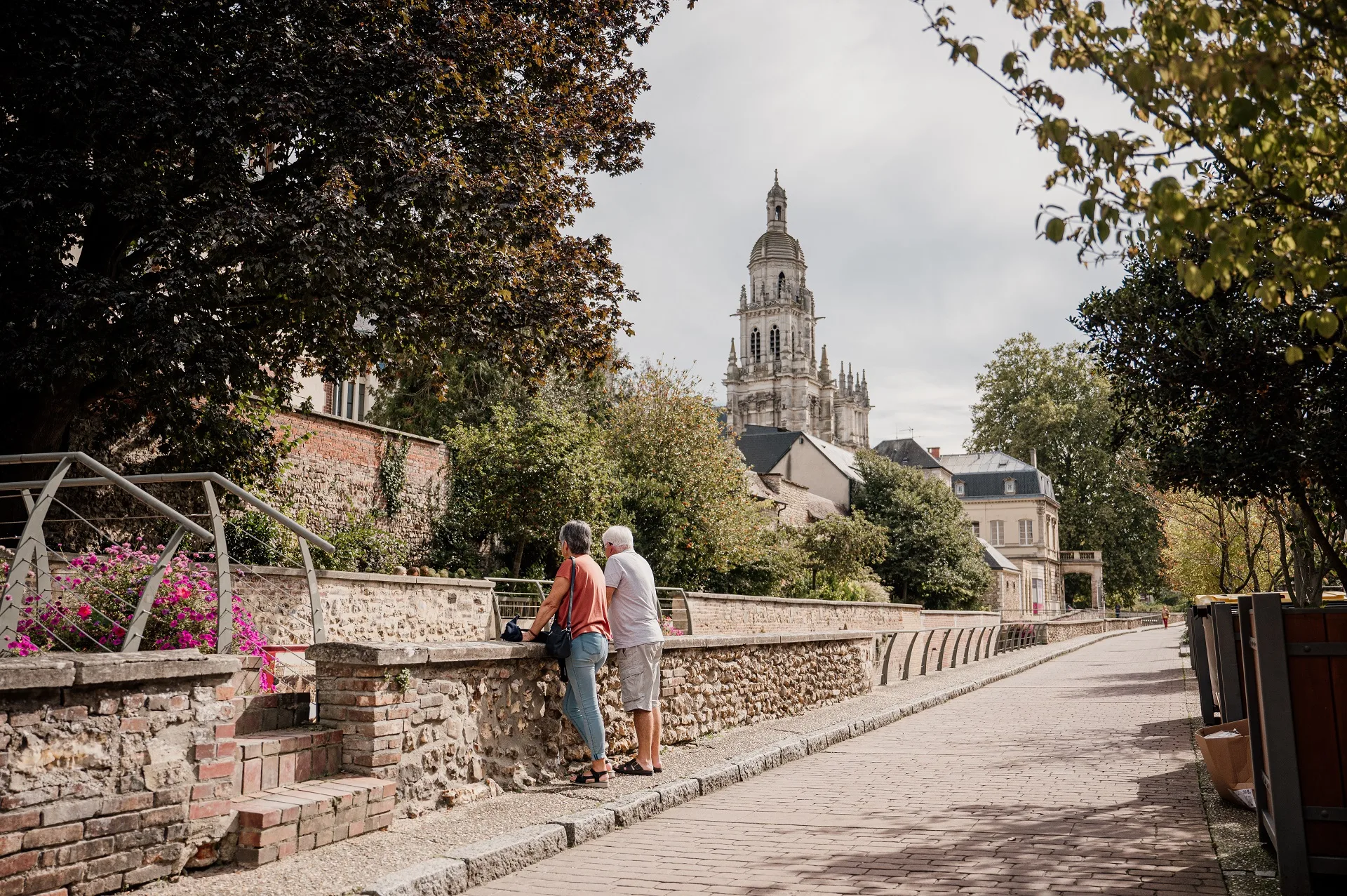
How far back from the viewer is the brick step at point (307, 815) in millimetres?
4668

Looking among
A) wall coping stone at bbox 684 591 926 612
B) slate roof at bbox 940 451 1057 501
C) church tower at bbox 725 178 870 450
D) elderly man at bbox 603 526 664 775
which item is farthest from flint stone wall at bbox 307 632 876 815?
church tower at bbox 725 178 870 450

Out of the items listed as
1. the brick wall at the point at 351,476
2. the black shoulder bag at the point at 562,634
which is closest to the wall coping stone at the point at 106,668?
the black shoulder bag at the point at 562,634

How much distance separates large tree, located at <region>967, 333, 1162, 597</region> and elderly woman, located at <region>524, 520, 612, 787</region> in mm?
60275

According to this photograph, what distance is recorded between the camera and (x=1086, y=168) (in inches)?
165

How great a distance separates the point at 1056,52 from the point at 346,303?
26.5ft

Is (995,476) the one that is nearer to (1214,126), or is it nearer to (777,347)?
(777,347)

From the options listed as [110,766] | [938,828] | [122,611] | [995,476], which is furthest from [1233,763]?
[995,476]

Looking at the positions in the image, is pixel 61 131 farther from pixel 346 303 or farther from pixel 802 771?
pixel 802 771

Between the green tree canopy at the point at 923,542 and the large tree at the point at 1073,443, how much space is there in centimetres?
2344

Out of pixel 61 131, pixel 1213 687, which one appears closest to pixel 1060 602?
pixel 1213 687

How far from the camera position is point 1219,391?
1000 centimetres

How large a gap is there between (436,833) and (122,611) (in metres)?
2.38

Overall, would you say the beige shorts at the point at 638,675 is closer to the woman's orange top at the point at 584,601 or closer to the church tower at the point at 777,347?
the woman's orange top at the point at 584,601

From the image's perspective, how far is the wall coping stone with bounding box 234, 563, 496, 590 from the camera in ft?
38.1
